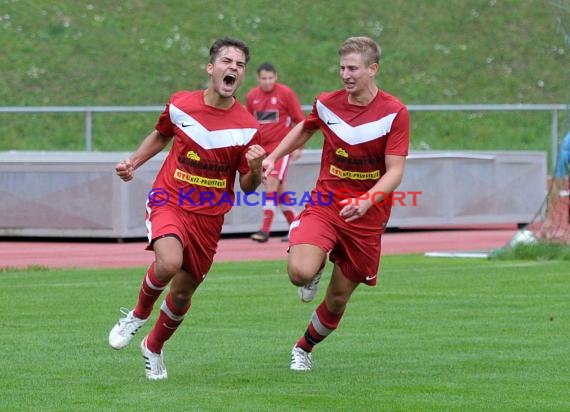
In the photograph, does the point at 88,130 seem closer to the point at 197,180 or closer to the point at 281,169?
the point at 281,169

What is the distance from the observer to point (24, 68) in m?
35.1

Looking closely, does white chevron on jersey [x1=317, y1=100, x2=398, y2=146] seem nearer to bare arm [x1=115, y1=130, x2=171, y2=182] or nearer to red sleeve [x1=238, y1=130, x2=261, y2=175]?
red sleeve [x1=238, y1=130, x2=261, y2=175]

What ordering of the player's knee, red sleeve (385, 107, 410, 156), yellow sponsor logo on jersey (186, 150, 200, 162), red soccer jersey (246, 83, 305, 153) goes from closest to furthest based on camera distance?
1. the player's knee
2. yellow sponsor logo on jersey (186, 150, 200, 162)
3. red sleeve (385, 107, 410, 156)
4. red soccer jersey (246, 83, 305, 153)

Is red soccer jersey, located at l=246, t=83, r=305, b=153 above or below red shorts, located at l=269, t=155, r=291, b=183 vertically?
above

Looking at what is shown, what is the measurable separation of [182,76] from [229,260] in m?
19.5

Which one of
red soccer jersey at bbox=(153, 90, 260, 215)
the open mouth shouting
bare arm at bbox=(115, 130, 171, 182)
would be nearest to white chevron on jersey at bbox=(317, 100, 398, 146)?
red soccer jersey at bbox=(153, 90, 260, 215)

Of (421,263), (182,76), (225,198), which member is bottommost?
(182,76)

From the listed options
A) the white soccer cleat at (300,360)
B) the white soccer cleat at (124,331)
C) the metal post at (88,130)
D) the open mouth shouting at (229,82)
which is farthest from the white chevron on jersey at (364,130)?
the metal post at (88,130)

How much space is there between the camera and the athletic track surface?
16.6 meters

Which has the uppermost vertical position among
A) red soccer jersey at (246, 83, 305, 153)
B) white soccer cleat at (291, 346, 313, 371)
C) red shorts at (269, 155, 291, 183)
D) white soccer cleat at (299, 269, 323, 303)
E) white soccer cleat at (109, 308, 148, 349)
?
white soccer cleat at (299, 269, 323, 303)

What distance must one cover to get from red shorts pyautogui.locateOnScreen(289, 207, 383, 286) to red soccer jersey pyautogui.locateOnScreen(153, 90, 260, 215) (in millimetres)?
533

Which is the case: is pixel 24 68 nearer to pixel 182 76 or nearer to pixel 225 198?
pixel 182 76

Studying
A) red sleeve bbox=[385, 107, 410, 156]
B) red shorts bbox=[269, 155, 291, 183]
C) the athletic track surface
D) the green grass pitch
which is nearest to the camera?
the green grass pitch

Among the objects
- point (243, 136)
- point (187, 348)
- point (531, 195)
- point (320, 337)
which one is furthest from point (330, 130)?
point (531, 195)
